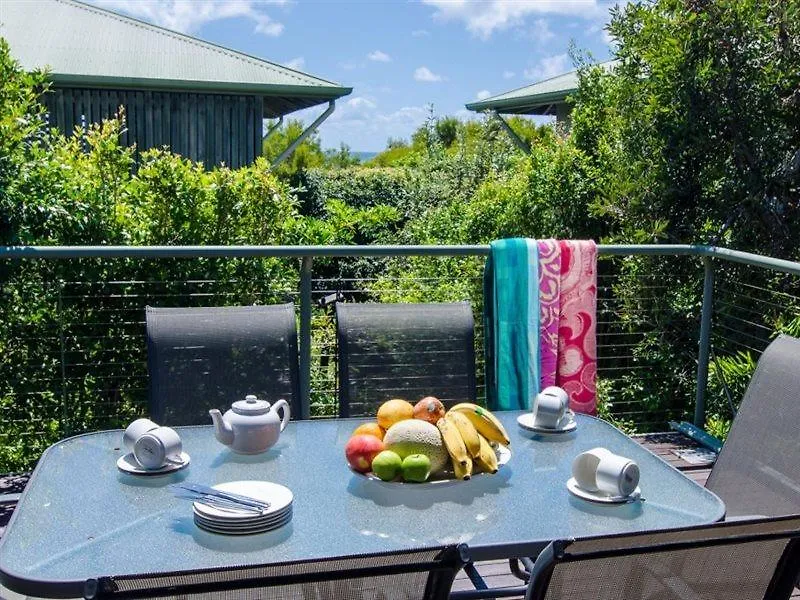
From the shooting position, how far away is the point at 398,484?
80.7 inches

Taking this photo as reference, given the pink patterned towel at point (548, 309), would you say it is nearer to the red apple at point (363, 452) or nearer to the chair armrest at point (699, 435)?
the chair armrest at point (699, 435)

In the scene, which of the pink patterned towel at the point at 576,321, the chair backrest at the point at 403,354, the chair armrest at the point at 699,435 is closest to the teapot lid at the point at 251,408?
the chair backrest at the point at 403,354

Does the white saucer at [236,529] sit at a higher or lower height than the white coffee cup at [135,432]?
lower

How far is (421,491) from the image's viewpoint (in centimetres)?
207

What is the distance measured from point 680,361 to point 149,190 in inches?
140

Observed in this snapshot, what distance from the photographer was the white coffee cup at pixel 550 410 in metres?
2.57

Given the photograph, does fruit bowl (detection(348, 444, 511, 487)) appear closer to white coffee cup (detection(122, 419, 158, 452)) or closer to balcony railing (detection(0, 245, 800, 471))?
white coffee cup (detection(122, 419, 158, 452))

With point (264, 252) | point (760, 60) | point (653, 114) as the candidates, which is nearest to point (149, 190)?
point (264, 252)

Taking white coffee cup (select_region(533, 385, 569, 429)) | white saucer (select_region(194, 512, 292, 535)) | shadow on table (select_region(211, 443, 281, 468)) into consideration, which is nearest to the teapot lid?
shadow on table (select_region(211, 443, 281, 468))

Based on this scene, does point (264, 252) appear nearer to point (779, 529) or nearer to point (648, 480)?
point (648, 480)

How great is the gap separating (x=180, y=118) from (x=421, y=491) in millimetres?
10229

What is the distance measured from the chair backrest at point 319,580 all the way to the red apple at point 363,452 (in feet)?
2.65

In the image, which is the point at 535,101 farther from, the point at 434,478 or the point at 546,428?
the point at 434,478

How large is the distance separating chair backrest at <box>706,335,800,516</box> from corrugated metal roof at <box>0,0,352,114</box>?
9.46 metres
